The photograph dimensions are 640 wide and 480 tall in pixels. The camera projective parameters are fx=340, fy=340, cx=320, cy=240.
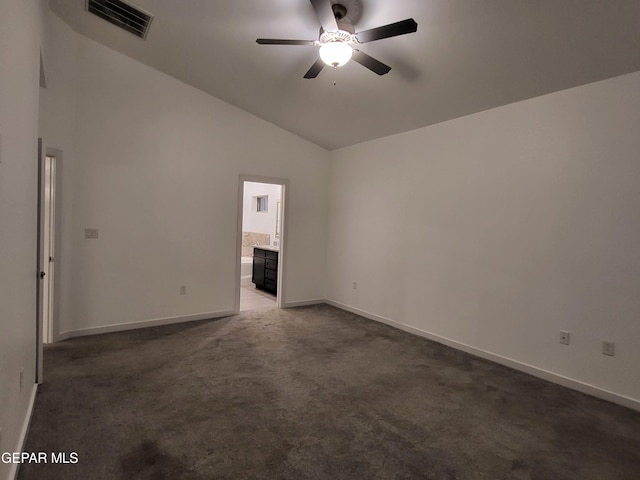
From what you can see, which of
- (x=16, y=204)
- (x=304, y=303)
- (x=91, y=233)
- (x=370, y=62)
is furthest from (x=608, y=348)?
(x=91, y=233)

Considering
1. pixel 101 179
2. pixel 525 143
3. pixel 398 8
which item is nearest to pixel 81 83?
pixel 101 179

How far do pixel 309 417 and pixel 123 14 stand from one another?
12.8 feet

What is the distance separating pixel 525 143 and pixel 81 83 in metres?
4.73

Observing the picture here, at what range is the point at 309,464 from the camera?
197cm

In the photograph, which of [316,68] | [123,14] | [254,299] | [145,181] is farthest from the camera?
[254,299]

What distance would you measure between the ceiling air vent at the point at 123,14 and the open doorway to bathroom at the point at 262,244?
2.11 metres

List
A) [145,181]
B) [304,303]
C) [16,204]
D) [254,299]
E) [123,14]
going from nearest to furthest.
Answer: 1. [16,204]
2. [123,14]
3. [145,181]
4. [304,303]
5. [254,299]

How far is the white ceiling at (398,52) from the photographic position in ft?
7.84

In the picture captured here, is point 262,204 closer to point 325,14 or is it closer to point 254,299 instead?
point 254,299

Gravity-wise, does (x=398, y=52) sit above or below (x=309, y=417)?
above

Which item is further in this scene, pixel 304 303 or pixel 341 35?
pixel 304 303

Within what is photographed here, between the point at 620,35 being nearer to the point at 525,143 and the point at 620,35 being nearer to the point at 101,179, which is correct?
the point at 525,143

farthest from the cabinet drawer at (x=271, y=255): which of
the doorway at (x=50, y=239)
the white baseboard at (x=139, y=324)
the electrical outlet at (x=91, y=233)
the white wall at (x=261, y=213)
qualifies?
the doorway at (x=50, y=239)

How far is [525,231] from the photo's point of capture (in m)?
3.33
